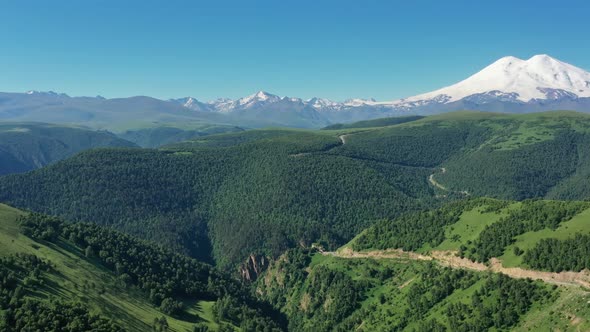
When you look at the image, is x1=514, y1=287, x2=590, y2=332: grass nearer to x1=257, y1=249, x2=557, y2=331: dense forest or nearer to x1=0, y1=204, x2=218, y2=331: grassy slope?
x1=257, y1=249, x2=557, y2=331: dense forest

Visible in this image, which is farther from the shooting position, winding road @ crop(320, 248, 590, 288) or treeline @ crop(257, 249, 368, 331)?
treeline @ crop(257, 249, 368, 331)

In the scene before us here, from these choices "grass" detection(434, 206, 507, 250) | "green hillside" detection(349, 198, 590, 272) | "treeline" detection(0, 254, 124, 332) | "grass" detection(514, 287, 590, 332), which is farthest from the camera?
"grass" detection(434, 206, 507, 250)

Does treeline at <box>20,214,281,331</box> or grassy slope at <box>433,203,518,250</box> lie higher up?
grassy slope at <box>433,203,518,250</box>

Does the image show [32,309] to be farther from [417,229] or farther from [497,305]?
[417,229]

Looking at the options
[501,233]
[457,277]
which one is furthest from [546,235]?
[457,277]

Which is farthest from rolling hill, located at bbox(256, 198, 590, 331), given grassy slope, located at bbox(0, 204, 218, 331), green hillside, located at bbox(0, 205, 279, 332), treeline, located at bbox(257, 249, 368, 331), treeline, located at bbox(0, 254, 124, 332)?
treeline, located at bbox(0, 254, 124, 332)

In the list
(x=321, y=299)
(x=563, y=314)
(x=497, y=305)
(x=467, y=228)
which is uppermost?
(x=467, y=228)
